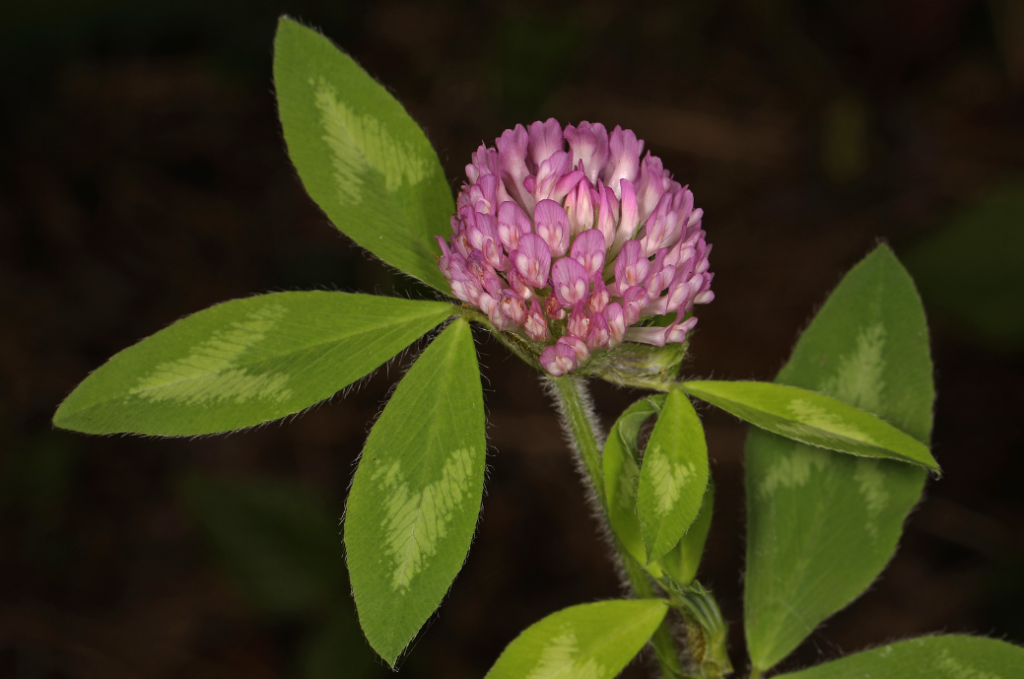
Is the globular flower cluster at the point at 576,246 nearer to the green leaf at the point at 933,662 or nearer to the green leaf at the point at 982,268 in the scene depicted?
the green leaf at the point at 933,662

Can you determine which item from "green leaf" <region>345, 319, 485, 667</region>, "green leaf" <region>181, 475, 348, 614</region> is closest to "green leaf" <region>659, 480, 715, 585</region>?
"green leaf" <region>345, 319, 485, 667</region>

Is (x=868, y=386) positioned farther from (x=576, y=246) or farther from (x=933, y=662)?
(x=576, y=246)

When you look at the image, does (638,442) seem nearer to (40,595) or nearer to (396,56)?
(40,595)

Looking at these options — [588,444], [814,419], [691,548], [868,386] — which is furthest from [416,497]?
[868,386]

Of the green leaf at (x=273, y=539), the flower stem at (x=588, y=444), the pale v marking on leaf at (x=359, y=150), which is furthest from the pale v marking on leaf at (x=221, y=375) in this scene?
the green leaf at (x=273, y=539)

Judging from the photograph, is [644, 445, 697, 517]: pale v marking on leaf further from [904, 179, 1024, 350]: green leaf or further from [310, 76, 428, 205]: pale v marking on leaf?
[904, 179, 1024, 350]: green leaf
